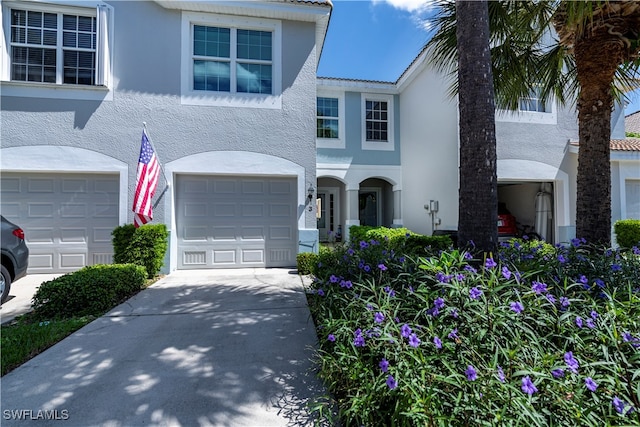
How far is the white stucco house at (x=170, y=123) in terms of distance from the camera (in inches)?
277

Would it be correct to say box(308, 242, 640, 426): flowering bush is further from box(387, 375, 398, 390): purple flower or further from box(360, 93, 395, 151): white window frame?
box(360, 93, 395, 151): white window frame

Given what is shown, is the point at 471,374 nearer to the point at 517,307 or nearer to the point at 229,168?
the point at 517,307

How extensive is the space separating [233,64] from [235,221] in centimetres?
415

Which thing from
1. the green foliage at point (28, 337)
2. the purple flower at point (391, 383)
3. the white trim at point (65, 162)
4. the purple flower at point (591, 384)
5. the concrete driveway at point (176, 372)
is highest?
the white trim at point (65, 162)

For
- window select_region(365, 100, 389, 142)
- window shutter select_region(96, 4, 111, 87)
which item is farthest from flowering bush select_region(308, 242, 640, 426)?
window select_region(365, 100, 389, 142)

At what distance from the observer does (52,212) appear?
7195mm

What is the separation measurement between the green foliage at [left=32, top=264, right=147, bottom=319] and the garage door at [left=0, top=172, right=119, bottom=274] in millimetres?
2558

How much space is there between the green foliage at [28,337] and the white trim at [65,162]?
3560 millimetres

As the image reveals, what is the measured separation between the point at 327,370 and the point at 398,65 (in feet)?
41.8

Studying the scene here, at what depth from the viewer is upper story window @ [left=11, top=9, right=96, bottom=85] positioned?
704cm

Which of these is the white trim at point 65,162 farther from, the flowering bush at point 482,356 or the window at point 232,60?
the flowering bush at point 482,356

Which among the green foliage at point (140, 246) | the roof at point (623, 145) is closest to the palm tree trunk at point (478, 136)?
the green foliage at point (140, 246)

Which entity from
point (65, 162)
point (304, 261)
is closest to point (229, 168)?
point (304, 261)

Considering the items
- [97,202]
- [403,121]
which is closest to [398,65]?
[403,121]
